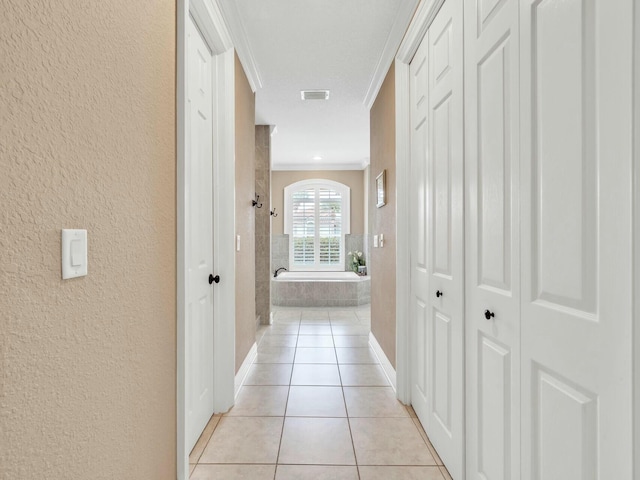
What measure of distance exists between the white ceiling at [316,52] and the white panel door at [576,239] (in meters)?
1.52

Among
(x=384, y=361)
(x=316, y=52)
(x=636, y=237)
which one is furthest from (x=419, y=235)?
(x=316, y=52)

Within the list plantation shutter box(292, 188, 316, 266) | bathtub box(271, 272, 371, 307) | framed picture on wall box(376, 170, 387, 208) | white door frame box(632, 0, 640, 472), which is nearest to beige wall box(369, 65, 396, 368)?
framed picture on wall box(376, 170, 387, 208)

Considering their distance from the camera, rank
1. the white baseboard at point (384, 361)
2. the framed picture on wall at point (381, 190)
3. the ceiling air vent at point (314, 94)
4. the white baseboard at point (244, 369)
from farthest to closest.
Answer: the ceiling air vent at point (314, 94) → the framed picture on wall at point (381, 190) → the white baseboard at point (384, 361) → the white baseboard at point (244, 369)

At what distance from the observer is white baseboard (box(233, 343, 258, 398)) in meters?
2.60

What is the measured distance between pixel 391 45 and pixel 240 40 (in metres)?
1.06

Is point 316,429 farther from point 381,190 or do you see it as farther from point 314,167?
point 314,167

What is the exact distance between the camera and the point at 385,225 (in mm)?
3088

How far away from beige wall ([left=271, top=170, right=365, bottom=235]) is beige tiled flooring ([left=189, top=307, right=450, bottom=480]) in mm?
4189

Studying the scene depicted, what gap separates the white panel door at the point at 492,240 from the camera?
1.18 meters

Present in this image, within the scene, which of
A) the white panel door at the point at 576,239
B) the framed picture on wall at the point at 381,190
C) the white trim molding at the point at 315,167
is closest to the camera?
the white panel door at the point at 576,239

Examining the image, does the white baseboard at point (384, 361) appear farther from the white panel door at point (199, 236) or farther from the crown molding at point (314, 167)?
the crown molding at point (314, 167)

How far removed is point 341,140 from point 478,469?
4572 mm
